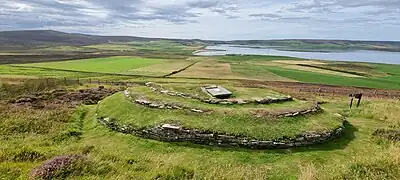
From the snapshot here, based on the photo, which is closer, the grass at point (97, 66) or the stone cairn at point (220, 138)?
the stone cairn at point (220, 138)

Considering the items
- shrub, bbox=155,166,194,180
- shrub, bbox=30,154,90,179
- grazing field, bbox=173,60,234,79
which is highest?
shrub, bbox=30,154,90,179

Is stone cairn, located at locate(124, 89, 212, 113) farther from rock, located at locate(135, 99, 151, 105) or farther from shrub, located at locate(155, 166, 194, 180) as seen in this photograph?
shrub, located at locate(155, 166, 194, 180)

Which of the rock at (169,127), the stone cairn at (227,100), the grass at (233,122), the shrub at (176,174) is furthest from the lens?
the stone cairn at (227,100)

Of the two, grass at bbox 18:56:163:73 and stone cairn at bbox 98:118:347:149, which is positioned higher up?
stone cairn at bbox 98:118:347:149

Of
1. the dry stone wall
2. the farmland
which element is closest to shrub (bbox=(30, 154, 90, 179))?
the farmland

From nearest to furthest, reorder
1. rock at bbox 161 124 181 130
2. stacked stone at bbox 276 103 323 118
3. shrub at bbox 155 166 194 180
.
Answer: shrub at bbox 155 166 194 180
rock at bbox 161 124 181 130
stacked stone at bbox 276 103 323 118

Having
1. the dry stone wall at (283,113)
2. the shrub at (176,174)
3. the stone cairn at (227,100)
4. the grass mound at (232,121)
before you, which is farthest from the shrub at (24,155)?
the stone cairn at (227,100)

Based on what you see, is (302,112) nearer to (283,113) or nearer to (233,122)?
(283,113)

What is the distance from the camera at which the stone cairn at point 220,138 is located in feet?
60.6

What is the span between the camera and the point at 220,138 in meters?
18.7

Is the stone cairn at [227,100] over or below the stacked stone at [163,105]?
over

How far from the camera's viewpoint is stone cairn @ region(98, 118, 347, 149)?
60.6 feet

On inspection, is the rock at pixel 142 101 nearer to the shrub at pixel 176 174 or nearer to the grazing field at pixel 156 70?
the shrub at pixel 176 174

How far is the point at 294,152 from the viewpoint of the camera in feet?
59.3
